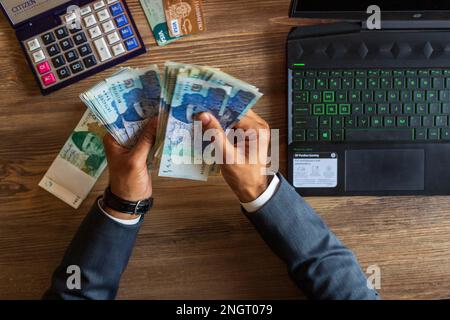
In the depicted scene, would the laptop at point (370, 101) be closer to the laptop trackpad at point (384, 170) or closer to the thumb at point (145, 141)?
the laptop trackpad at point (384, 170)

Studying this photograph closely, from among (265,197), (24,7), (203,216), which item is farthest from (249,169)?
(24,7)

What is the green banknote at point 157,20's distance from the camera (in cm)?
94

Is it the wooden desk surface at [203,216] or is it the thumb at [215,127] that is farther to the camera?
the wooden desk surface at [203,216]

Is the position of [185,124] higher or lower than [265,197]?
higher

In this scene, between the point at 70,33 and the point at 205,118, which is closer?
the point at 205,118

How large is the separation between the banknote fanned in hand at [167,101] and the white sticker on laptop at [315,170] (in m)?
0.18

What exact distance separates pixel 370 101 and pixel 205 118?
333 mm

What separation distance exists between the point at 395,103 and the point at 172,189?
47 cm

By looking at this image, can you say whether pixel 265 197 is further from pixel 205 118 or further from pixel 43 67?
pixel 43 67

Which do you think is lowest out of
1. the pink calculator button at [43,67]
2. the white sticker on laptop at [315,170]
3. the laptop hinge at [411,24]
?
the white sticker on laptop at [315,170]

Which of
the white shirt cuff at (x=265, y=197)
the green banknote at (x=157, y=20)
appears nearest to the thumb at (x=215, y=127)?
the white shirt cuff at (x=265, y=197)

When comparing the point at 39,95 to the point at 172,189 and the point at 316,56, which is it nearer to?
the point at 172,189

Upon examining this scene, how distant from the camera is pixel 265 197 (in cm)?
87

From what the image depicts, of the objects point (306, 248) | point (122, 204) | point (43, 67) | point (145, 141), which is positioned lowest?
point (306, 248)
